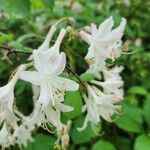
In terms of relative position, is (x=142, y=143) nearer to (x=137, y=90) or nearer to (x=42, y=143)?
(x=137, y=90)

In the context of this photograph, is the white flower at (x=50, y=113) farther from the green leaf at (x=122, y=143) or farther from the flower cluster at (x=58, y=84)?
the green leaf at (x=122, y=143)

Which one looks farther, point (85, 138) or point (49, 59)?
point (85, 138)

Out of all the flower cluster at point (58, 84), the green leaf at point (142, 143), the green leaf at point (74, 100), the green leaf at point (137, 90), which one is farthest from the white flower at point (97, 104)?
the green leaf at point (137, 90)

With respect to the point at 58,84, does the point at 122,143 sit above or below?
below

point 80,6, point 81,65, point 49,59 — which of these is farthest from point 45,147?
point 80,6

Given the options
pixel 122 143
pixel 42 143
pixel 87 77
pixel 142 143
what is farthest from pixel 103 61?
pixel 122 143

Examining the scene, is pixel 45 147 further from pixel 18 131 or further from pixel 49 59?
pixel 49 59

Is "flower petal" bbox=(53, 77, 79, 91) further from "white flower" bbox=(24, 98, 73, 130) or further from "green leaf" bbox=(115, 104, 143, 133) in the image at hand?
"green leaf" bbox=(115, 104, 143, 133)

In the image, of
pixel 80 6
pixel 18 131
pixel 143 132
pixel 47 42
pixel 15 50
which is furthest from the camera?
pixel 80 6
